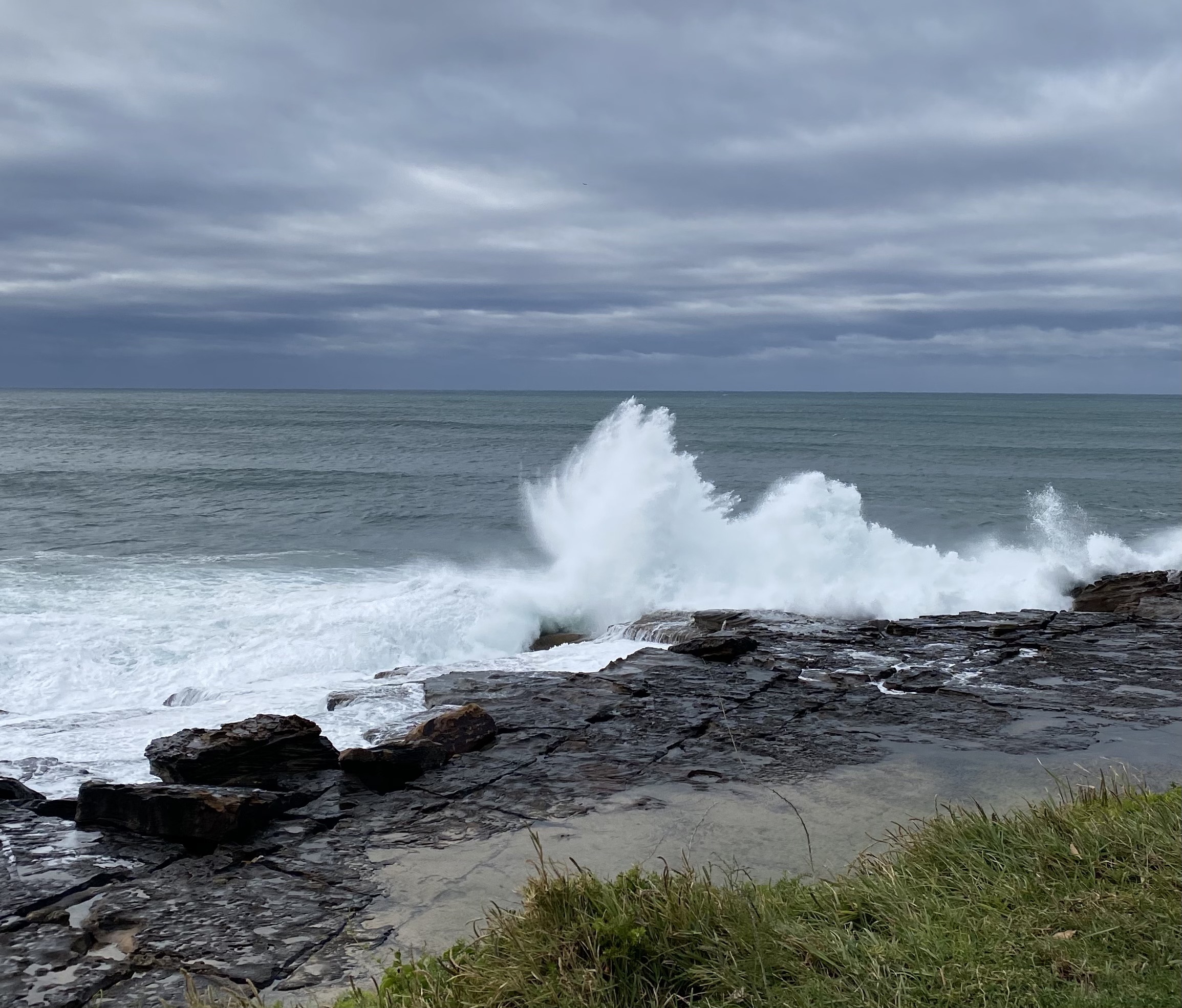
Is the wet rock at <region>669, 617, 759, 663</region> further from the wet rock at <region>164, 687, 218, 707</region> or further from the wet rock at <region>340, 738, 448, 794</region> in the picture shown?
the wet rock at <region>164, 687, 218, 707</region>

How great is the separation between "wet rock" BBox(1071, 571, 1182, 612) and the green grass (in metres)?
12.2

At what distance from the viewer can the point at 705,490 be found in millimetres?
22203

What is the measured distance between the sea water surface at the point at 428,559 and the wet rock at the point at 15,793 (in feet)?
1.32

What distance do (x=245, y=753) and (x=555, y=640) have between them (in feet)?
29.6

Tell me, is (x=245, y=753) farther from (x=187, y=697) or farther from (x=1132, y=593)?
(x=1132, y=593)

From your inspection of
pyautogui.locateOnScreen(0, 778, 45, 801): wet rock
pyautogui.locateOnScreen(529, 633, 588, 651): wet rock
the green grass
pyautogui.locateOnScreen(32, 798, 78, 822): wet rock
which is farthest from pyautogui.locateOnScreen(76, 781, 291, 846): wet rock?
pyautogui.locateOnScreen(529, 633, 588, 651): wet rock

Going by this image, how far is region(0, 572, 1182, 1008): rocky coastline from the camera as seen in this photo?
17.4 ft

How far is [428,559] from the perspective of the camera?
25078mm

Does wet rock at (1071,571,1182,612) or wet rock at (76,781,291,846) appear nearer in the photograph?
wet rock at (76,781,291,846)

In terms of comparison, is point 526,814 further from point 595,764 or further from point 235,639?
point 235,639

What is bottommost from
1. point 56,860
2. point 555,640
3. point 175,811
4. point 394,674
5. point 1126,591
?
point 555,640

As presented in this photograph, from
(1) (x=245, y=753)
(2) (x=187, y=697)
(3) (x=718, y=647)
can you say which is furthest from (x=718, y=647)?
(2) (x=187, y=697)

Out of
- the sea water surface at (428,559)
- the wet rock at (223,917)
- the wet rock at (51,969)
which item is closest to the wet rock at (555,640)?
the sea water surface at (428,559)

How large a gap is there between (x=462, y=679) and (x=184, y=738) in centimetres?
361
